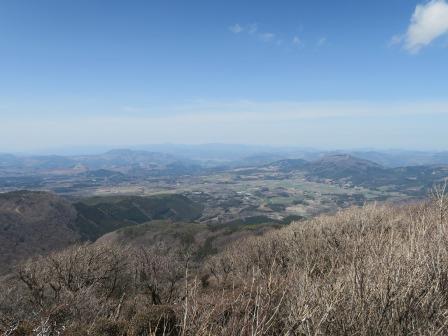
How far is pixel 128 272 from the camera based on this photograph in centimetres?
5969

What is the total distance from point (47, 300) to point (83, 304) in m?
15.2

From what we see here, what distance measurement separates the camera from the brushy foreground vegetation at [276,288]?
9406 mm

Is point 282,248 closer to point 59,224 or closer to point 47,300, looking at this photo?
point 47,300

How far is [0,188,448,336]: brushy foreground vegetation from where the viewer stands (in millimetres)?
9406

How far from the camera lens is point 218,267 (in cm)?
6762

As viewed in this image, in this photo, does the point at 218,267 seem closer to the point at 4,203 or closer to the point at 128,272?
the point at 128,272

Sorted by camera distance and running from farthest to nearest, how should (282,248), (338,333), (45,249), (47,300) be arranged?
(45,249) < (282,248) < (47,300) < (338,333)

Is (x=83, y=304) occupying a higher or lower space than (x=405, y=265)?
lower

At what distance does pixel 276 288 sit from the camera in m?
8.28

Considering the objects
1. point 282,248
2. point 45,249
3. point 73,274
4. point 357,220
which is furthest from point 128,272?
point 45,249

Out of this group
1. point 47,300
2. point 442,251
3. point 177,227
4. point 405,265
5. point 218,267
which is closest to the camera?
point 405,265

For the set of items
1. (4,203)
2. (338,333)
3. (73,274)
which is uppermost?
(338,333)

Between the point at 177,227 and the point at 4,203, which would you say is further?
the point at 4,203

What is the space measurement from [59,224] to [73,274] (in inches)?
6045
